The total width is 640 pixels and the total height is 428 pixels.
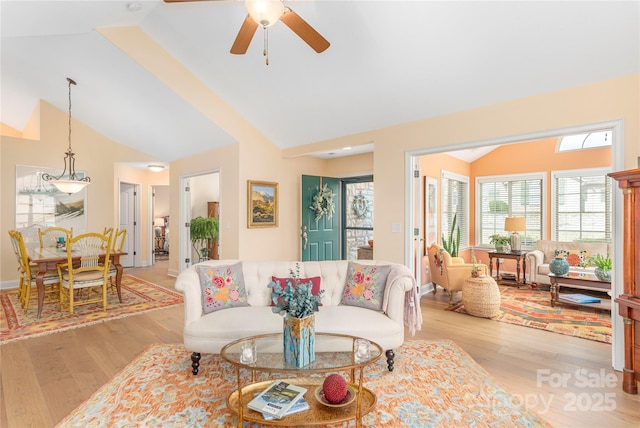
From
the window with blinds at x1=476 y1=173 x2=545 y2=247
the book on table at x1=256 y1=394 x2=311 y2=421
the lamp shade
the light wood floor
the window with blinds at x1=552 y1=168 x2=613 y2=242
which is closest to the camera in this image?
the book on table at x1=256 y1=394 x2=311 y2=421

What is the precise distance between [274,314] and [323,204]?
4.00 m

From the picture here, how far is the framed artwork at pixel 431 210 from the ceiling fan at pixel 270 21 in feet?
11.7

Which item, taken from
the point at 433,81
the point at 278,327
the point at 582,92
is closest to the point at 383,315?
the point at 278,327

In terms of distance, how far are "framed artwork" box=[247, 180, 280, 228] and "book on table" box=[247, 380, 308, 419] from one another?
3769mm

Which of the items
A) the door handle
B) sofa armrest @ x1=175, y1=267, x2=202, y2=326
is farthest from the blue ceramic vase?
sofa armrest @ x1=175, y1=267, x2=202, y2=326

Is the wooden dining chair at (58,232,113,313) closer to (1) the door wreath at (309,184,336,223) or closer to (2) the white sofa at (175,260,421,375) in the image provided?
(2) the white sofa at (175,260,421,375)

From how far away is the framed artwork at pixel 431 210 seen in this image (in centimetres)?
562

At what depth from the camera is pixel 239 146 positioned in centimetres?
548

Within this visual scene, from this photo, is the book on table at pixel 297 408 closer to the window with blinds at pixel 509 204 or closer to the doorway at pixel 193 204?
the doorway at pixel 193 204

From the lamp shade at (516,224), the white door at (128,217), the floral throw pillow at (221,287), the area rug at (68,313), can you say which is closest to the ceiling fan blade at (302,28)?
the floral throw pillow at (221,287)

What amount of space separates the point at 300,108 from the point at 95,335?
370cm

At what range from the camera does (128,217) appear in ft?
27.3

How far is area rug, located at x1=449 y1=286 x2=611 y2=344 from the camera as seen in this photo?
12.2 ft

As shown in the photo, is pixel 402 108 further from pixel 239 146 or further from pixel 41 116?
pixel 41 116
